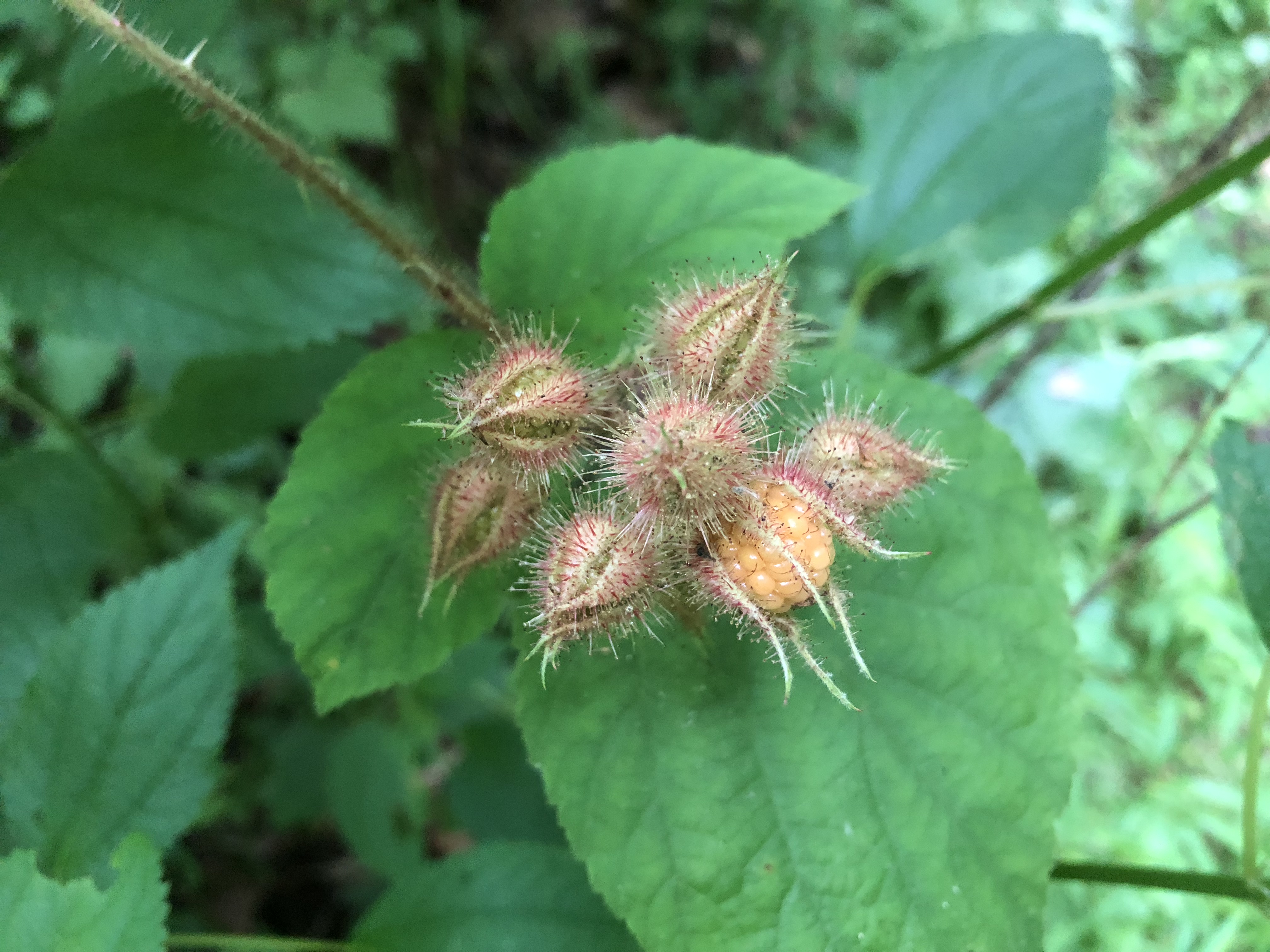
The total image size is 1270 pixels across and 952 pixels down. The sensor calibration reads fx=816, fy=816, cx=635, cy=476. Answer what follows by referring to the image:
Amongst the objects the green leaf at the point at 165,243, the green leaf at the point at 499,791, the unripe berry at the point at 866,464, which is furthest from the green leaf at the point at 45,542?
the unripe berry at the point at 866,464

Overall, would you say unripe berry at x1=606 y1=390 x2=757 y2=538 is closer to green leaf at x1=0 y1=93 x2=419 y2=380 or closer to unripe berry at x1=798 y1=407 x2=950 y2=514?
unripe berry at x1=798 y1=407 x2=950 y2=514

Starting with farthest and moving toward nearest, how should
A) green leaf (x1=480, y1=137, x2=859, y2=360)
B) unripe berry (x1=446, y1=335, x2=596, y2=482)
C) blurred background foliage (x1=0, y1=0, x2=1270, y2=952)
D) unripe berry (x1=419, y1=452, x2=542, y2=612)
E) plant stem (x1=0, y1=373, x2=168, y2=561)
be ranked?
blurred background foliage (x1=0, y1=0, x2=1270, y2=952), plant stem (x1=0, y1=373, x2=168, y2=561), green leaf (x1=480, y1=137, x2=859, y2=360), unripe berry (x1=419, y1=452, x2=542, y2=612), unripe berry (x1=446, y1=335, x2=596, y2=482)

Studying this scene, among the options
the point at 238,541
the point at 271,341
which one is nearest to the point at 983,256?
the point at 271,341

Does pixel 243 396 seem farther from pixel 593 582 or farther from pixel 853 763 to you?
pixel 853 763

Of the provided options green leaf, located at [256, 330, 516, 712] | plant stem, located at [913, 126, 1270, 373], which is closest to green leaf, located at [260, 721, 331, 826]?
green leaf, located at [256, 330, 516, 712]

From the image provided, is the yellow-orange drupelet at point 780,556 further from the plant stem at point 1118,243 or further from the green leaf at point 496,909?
the plant stem at point 1118,243

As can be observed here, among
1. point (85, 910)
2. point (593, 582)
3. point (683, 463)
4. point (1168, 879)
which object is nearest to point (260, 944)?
point (85, 910)
